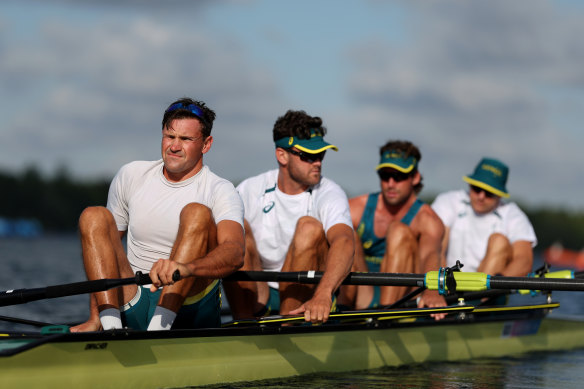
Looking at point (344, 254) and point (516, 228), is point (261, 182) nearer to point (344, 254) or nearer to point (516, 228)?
point (344, 254)

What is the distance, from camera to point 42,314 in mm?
14070

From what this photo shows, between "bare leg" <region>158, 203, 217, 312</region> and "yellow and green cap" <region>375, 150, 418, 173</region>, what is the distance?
3.46 metres

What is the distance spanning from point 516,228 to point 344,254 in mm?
4102

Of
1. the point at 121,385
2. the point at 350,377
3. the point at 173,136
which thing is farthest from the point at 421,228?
the point at 121,385

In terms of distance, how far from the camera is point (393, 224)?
29.6ft

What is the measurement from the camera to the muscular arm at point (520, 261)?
10328 millimetres

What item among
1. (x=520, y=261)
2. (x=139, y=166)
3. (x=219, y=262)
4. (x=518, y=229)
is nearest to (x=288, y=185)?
(x=139, y=166)

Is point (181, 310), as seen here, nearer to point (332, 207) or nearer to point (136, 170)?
point (136, 170)

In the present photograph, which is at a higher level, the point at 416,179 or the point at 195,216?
the point at 416,179

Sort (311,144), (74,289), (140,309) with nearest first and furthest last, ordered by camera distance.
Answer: (74,289)
(140,309)
(311,144)

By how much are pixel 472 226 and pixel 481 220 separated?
5.3 inches

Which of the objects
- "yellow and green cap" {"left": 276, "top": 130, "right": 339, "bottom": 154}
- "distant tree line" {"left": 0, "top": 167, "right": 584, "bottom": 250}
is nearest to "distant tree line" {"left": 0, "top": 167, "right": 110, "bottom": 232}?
"distant tree line" {"left": 0, "top": 167, "right": 584, "bottom": 250}

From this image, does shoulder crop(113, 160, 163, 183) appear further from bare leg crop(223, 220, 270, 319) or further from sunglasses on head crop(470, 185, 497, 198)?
sunglasses on head crop(470, 185, 497, 198)

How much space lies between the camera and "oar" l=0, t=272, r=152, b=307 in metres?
6.06
